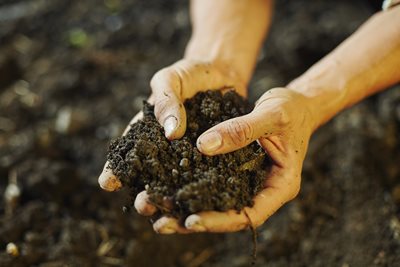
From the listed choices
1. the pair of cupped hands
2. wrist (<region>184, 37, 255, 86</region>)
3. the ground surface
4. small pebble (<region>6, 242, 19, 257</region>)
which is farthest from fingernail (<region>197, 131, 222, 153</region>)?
small pebble (<region>6, 242, 19, 257</region>)

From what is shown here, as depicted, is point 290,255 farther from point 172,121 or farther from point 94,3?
point 94,3

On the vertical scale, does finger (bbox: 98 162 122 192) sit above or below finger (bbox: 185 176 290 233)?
above

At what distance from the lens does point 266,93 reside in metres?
1.65

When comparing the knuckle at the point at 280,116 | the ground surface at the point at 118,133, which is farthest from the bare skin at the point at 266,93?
the ground surface at the point at 118,133

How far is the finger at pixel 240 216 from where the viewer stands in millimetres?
1312

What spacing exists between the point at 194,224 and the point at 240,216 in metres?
0.16

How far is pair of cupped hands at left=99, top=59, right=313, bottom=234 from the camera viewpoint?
53.9 inches

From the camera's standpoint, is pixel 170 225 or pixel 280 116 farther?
pixel 280 116

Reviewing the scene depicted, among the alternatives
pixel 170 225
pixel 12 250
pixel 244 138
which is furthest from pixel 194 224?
pixel 12 250

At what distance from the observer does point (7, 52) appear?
2.88 metres

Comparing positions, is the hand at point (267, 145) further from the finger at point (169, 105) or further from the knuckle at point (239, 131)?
the finger at point (169, 105)

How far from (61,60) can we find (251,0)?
136cm

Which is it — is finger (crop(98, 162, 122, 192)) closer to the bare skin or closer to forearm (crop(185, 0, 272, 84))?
the bare skin

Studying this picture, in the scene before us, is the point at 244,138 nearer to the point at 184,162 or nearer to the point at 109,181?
the point at 184,162
